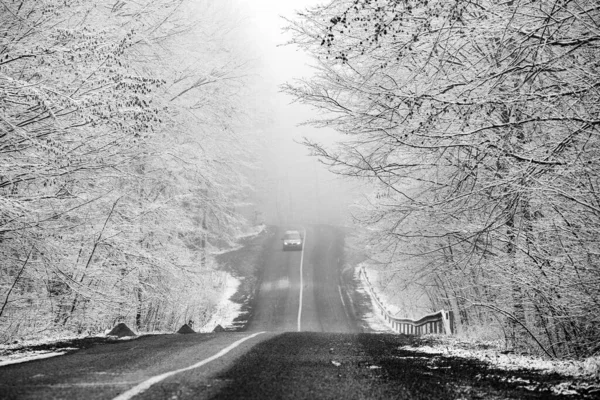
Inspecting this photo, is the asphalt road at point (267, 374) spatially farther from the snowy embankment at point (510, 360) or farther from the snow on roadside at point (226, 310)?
the snow on roadside at point (226, 310)

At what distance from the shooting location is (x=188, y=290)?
15.7 metres

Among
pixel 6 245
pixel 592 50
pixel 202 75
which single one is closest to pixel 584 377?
pixel 592 50

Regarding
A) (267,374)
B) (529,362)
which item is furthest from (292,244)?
(267,374)

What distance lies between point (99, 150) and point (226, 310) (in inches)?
707

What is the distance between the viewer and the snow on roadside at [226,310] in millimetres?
22309

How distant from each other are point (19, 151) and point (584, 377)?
7.89m

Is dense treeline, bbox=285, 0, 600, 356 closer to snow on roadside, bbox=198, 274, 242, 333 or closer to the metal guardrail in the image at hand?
the metal guardrail

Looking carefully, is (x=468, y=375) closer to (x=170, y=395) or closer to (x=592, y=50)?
(x=170, y=395)

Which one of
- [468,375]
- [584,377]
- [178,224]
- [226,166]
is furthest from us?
[226,166]

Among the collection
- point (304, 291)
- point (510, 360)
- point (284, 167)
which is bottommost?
point (510, 360)

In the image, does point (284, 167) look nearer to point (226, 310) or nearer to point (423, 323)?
point (226, 310)

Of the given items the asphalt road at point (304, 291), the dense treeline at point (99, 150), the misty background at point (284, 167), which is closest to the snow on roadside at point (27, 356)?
the dense treeline at point (99, 150)

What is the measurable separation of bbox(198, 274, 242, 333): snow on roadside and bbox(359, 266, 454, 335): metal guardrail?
7711 mm

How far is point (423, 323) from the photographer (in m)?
14.2
